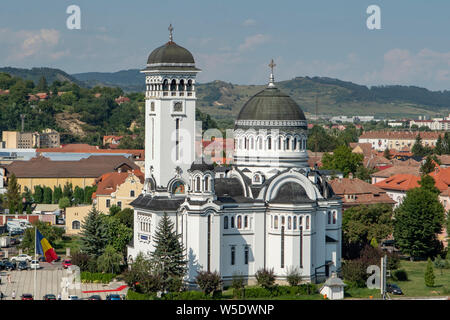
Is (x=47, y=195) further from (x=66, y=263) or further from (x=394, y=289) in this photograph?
(x=394, y=289)

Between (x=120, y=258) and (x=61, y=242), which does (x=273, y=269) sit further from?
(x=61, y=242)

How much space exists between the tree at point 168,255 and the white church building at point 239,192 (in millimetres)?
992

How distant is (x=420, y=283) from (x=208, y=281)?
15.8m

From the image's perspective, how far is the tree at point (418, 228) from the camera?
72.6 metres

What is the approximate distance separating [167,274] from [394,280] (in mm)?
16570

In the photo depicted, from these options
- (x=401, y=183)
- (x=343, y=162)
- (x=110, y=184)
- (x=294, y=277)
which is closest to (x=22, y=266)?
(x=294, y=277)

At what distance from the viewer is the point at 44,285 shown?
194 feet

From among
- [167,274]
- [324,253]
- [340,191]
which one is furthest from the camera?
[340,191]

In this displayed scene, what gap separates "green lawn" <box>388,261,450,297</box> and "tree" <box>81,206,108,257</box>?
20.6 meters

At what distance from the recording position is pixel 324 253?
204 ft

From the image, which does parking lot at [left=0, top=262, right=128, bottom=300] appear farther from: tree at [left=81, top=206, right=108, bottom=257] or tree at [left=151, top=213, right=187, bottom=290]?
tree at [left=151, top=213, right=187, bottom=290]
